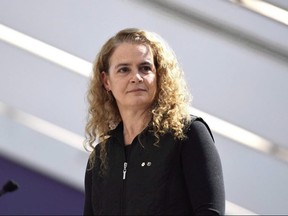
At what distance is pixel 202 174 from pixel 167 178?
0.12m

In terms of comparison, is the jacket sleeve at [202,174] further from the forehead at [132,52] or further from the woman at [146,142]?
the forehead at [132,52]

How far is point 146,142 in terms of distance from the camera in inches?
90.4

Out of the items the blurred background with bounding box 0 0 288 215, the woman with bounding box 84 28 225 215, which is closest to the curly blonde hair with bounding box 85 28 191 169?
the woman with bounding box 84 28 225 215

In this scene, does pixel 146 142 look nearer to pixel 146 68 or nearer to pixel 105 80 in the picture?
pixel 146 68

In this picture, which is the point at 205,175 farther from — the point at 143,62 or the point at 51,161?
the point at 51,161

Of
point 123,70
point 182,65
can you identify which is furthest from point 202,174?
point 182,65

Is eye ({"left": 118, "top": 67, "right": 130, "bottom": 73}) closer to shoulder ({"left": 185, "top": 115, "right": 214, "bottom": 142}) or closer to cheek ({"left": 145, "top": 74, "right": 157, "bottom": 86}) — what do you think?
cheek ({"left": 145, "top": 74, "right": 157, "bottom": 86})

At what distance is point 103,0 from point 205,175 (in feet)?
6.78

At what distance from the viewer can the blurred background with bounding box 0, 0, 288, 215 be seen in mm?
3824

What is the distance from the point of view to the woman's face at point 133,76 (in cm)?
233

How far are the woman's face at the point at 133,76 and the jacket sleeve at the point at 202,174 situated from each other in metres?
0.20

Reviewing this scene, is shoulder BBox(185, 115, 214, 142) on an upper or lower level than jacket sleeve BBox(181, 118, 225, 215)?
upper

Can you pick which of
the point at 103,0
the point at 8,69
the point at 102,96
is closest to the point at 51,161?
the point at 8,69

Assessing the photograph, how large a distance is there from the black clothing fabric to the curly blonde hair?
47 millimetres
